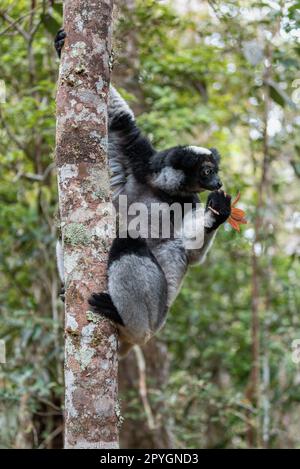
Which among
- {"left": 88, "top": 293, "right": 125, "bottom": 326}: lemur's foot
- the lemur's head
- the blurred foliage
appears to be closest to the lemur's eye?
the lemur's head

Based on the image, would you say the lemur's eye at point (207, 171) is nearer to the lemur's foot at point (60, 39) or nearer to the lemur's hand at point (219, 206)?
the lemur's hand at point (219, 206)

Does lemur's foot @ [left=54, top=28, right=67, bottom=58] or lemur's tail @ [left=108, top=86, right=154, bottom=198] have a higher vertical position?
lemur's foot @ [left=54, top=28, right=67, bottom=58]

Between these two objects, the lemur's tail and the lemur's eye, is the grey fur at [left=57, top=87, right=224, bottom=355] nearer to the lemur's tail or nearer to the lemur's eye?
the lemur's tail

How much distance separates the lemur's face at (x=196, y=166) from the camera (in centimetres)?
401

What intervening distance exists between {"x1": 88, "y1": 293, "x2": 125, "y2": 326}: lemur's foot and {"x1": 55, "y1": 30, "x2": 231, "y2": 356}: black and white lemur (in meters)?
0.30

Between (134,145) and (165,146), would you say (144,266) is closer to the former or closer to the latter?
(134,145)

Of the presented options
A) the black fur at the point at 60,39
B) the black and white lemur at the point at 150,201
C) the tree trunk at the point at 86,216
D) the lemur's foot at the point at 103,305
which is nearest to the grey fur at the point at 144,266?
the black and white lemur at the point at 150,201

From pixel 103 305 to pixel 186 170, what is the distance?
1.67 metres

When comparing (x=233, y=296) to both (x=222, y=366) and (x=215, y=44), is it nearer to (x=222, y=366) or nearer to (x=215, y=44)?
(x=222, y=366)

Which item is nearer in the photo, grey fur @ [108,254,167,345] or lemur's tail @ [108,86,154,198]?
grey fur @ [108,254,167,345]

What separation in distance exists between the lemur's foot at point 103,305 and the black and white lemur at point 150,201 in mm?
301

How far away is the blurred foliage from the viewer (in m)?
5.47

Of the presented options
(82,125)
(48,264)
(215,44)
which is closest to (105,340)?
(82,125)

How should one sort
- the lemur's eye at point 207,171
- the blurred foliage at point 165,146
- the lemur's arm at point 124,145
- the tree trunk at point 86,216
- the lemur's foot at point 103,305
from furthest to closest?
1. the blurred foliage at point 165,146
2. the lemur's eye at point 207,171
3. the lemur's arm at point 124,145
4. the lemur's foot at point 103,305
5. the tree trunk at point 86,216
